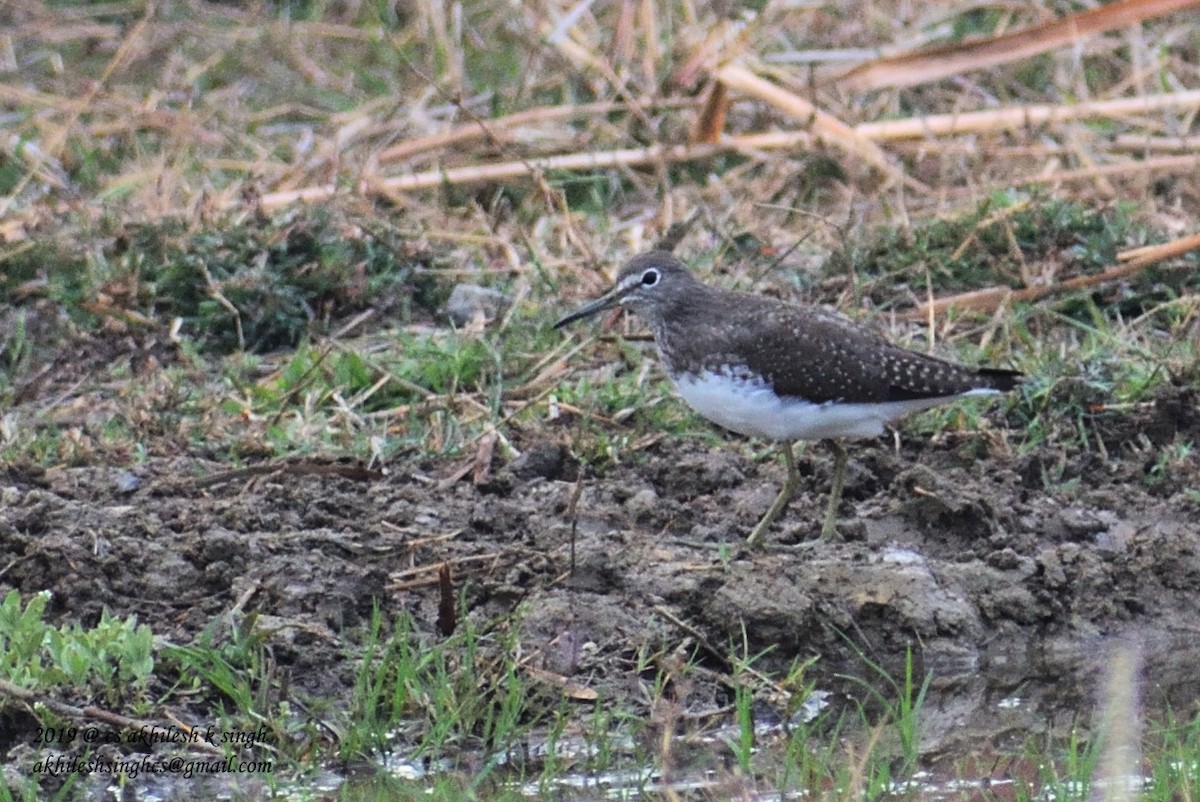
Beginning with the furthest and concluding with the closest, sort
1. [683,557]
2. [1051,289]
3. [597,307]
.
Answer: [1051,289] < [597,307] < [683,557]

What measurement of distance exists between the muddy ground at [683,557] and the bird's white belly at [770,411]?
35 cm

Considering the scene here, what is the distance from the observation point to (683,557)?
20.3 ft

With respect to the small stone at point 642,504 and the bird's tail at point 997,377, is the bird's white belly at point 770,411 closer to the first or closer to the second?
the bird's tail at point 997,377

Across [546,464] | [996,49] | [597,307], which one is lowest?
[546,464]

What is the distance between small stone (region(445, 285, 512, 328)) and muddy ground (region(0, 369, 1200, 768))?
1.44m

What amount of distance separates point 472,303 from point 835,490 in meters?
2.61

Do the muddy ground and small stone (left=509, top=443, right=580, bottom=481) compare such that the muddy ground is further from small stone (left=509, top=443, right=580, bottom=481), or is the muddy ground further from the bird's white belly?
the bird's white belly

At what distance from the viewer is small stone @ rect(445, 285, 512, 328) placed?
845 centimetres

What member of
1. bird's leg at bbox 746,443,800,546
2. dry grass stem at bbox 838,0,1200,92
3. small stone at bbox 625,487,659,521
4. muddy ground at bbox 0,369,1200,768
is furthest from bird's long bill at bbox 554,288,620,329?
dry grass stem at bbox 838,0,1200,92


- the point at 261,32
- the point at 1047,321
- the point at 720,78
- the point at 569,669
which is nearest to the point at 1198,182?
the point at 1047,321

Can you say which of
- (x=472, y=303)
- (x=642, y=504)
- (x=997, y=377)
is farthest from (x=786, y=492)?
(x=472, y=303)

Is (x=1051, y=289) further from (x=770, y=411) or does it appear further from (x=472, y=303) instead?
(x=472, y=303)

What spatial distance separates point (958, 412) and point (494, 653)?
2.57 metres

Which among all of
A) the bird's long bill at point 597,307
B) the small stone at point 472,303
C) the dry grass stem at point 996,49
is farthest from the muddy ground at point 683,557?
the dry grass stem at point 996,49
